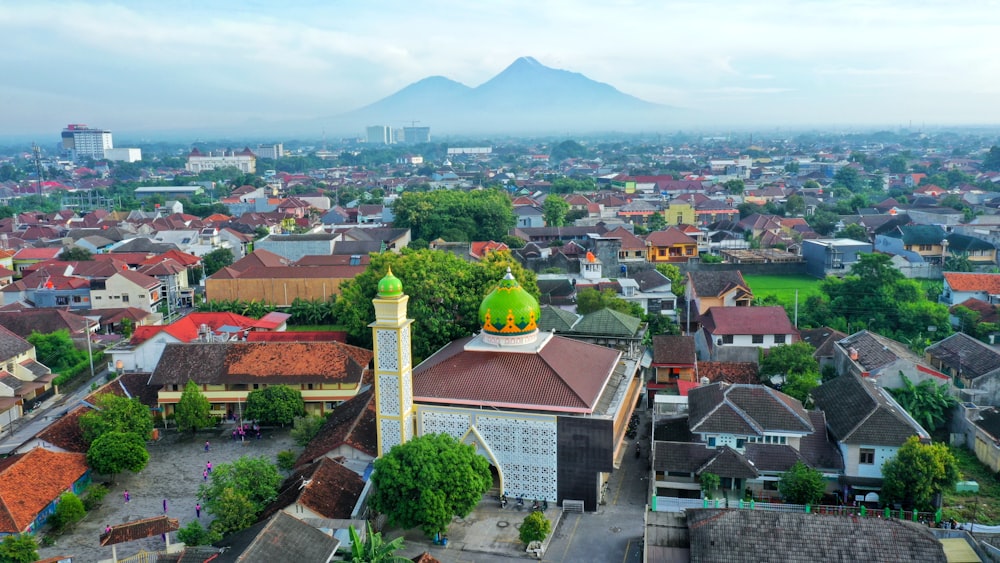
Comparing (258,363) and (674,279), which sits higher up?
(674,279)

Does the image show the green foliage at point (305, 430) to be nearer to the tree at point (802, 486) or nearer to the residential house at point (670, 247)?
the tree at point (802, 486)

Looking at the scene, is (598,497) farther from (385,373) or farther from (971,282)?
(971,282)

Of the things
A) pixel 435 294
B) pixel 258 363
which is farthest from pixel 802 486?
pixel 258 363

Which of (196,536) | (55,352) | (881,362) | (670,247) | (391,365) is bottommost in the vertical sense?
(196,536)

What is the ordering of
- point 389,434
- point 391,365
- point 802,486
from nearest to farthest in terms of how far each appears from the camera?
point 802,486 → point 391,365 → point 389,434

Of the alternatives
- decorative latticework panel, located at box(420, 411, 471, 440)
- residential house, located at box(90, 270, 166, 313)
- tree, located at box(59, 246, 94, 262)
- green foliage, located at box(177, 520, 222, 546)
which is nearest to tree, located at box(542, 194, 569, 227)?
residential house, located at box(90, 270, 166, 313)

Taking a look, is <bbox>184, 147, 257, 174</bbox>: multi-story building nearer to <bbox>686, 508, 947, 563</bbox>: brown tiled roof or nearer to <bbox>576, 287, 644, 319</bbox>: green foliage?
<bbox>576, 287, 644, 319</bbox>: green foliage

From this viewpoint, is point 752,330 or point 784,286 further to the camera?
point 784,286

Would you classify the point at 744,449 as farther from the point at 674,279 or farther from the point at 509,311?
the point at 674,279
